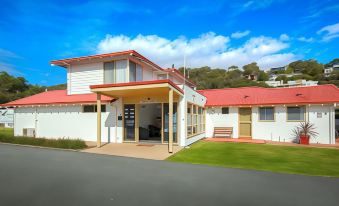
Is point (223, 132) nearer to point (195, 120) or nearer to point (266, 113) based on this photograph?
point (195, 120)

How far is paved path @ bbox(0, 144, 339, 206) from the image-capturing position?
4.54m

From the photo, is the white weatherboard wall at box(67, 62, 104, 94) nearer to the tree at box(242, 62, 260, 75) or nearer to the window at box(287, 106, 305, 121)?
the window at box(287, 106, 305, 121)

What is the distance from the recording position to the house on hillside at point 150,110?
13328 millimetres

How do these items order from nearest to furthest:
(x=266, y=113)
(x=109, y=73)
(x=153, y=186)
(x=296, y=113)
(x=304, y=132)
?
(x=153, y=186)
(x=304, y=132)
(x=296, y=113)
(x=109, y=73)
(x=266, y=113)

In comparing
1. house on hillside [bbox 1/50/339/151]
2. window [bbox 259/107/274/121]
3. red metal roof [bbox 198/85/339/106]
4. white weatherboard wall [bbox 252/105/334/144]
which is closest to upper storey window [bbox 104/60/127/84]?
house on hillside [bbox 1/50/339/151]

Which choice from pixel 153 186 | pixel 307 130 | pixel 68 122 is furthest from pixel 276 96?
pixel 68 122

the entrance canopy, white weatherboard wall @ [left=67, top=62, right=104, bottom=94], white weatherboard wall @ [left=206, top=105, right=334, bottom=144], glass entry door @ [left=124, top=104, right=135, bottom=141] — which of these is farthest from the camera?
white weatherboard wall @ [left=67, top=62, right=104, bottom=94]

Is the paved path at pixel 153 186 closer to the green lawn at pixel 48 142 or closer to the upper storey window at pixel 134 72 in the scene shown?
the green lawn at pixel 48 142

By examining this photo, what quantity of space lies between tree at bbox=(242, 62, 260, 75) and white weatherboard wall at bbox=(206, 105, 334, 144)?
262 feet

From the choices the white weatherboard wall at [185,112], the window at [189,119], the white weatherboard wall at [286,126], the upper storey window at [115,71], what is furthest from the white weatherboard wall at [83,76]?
the white weatherboard wall at [286,126]

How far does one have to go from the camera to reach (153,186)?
548 centimetres

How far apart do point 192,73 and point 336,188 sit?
58875mm

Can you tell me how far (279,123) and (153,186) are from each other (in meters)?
13.4

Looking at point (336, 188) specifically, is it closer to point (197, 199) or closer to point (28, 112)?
point (197, 199)
